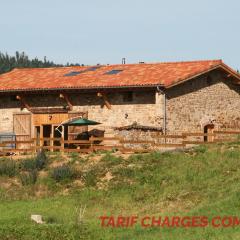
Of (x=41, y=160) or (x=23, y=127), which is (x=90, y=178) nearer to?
(x=41, y=160)

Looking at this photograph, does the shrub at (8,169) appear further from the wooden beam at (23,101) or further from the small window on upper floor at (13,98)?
the small window on upper floor at (13,98)

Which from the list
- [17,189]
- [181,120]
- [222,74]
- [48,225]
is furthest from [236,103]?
[48,225]

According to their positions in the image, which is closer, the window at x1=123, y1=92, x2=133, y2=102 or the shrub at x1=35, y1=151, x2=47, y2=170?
the shrub at x1=35, y1=151, x2=47, y2=170

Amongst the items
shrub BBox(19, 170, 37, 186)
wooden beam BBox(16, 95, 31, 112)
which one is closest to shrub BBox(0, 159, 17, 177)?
shrub BBox(19, 170, 37, 186)

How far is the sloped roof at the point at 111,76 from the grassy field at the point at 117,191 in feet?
17.7

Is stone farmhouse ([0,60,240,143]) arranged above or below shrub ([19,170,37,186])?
above

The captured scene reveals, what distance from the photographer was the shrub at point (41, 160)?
28.4m

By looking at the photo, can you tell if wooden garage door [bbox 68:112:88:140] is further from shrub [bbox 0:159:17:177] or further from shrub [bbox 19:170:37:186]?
shrub [bbox 19:170:37:186]

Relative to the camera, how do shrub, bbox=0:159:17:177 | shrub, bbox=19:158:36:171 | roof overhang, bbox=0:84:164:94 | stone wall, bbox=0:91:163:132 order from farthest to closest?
stone wall, bbox=0:91:163:132
roof overhang, bbox=0:84:164:94
shrub, bbox=19:158:36:171
shrub, bbox=0:159:17:177

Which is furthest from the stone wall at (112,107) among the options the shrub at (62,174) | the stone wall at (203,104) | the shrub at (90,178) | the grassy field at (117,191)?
the shrub at (62,174)

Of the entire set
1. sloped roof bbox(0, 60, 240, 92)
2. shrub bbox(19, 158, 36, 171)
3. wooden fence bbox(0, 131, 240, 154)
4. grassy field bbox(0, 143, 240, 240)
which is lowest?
grassy field bbox(0, 143, 240, 240)

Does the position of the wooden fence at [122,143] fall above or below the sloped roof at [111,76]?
below

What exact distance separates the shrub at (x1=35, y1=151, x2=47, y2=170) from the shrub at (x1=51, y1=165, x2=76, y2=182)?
1.33m

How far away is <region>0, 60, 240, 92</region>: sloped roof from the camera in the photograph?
33.4 metres
